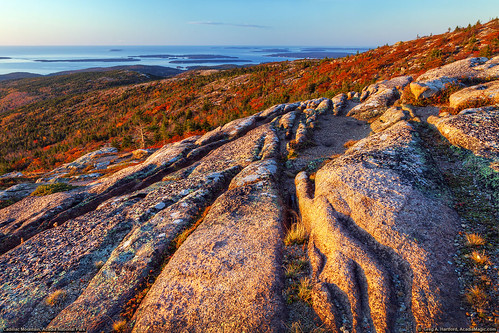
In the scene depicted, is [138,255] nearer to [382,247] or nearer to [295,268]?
[295,268]

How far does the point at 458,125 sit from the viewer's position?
10922 mm

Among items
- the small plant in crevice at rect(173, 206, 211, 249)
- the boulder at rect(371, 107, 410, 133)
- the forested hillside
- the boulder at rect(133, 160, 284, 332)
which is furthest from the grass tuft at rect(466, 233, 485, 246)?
the forested hillside

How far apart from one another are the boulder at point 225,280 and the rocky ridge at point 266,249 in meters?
0.03

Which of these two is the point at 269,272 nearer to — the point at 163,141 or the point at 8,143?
the point at 163,141

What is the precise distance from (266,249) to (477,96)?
16.2 m

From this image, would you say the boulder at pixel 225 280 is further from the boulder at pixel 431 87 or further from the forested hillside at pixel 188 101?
the forested hillside at pixel 188 101

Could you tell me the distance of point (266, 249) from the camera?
7.35 meters

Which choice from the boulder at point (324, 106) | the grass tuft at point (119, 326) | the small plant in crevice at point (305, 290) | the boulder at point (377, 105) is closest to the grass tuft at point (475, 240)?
the small plant in crevice at point (305, 290)

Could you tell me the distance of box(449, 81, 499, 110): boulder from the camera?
12.6m

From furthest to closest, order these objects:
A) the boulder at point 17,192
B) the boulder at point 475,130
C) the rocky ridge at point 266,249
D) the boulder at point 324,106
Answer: the boulder at point 324,106, the boulder at point 17,192, the boulder at point 475,130, the rocky ridge at point 266,249

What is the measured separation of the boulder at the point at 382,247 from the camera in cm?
510

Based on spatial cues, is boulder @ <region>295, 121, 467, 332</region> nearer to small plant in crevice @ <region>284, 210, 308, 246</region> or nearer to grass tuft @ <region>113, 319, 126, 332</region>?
small plant in crevice @ <region>284, 210, 308, 246</region>

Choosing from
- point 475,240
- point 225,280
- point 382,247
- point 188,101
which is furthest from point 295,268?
point 188,101

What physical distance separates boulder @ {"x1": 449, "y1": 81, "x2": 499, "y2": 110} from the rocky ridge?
12cm
